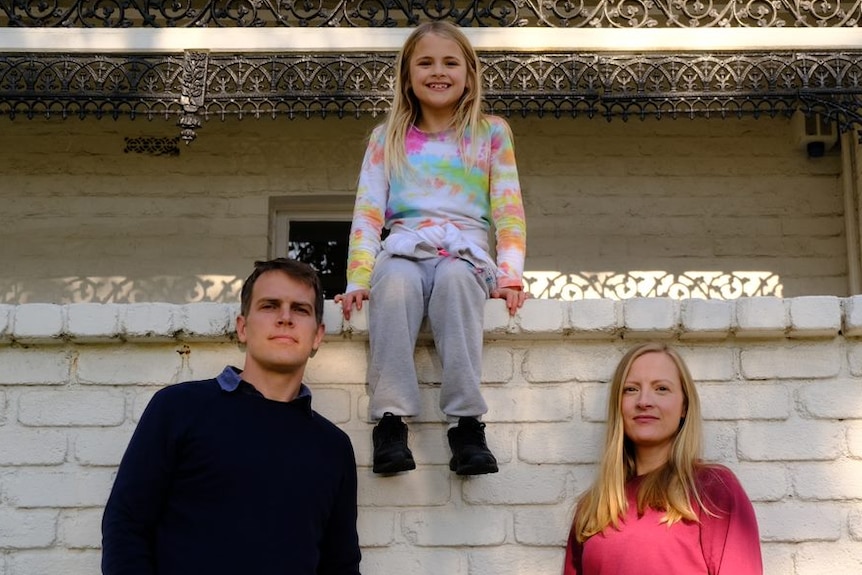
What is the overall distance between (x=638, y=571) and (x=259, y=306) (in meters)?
1.26

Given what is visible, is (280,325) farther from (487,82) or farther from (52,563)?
(487,82)

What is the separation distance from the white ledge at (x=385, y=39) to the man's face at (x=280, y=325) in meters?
2.46

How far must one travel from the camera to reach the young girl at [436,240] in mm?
3344

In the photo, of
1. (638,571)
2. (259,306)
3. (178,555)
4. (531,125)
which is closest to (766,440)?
(638,571)

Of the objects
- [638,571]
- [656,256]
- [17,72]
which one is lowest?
[638,571]

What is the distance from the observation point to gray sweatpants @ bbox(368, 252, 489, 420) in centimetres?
332

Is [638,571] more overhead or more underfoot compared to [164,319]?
more underfoot

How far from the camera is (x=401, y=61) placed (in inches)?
152

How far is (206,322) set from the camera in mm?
3588

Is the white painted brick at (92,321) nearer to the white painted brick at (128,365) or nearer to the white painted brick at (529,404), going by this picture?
the white painted brick at (128,365)

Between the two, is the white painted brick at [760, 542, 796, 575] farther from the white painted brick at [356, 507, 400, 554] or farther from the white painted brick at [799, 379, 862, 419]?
the white painted brick at [356, 507, 400, 554]

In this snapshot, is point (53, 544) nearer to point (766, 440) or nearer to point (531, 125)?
point (766, 440)

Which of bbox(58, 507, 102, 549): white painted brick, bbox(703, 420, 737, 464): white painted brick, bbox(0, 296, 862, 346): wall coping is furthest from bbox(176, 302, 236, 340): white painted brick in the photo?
bbox(703, 420, 737, 464): white painted brick

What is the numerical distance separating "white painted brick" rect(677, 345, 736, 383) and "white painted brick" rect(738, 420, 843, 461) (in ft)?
0.56
